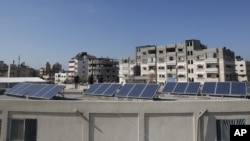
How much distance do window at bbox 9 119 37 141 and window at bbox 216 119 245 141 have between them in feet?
30.8

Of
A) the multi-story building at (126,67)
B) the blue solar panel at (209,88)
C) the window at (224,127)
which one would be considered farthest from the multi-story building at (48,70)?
the window at (224,127)

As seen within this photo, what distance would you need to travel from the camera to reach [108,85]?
19.8 meters

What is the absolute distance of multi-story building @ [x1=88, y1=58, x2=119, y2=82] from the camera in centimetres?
12675

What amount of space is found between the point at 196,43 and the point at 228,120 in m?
80.8

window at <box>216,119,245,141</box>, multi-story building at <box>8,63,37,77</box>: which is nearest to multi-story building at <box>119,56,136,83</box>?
multi-story building at <box>8,63,37,77</box>

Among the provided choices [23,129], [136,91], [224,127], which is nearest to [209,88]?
[136,91]

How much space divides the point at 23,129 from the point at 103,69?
115 metres

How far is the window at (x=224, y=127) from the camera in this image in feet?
39.1

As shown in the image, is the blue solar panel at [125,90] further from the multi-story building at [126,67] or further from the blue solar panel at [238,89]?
the multi-story building at [126,67]

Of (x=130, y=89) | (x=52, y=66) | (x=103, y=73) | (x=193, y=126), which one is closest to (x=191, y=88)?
(x=130, y=89)

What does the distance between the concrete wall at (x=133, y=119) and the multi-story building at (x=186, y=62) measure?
241ft

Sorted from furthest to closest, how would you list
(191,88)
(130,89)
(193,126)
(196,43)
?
(196,43) < (191,88) < (130,89) < (193,126)

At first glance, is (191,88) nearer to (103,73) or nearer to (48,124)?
(48,124)

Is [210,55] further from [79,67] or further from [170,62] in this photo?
[79,67]
